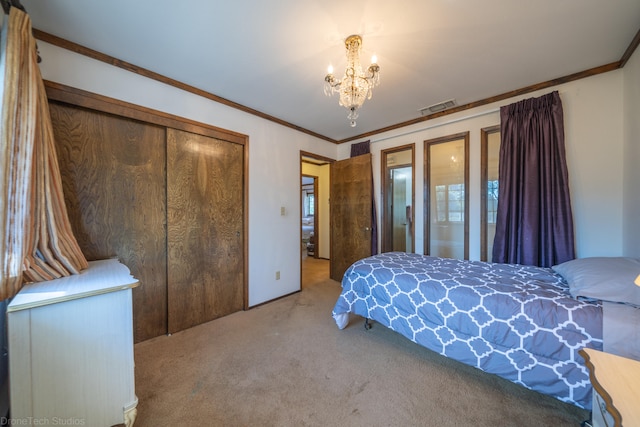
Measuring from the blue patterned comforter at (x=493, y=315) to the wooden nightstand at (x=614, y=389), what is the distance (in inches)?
15.0

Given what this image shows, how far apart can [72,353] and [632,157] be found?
398cm

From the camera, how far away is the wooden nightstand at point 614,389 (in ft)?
2.26

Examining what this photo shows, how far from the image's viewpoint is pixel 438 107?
9.43ft

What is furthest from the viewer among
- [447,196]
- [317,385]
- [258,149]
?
[447,196]

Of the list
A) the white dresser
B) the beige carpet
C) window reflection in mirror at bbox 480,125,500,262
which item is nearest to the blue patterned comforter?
the beige carpet

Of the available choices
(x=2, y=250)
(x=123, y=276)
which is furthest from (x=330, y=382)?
(x=2, y=250)

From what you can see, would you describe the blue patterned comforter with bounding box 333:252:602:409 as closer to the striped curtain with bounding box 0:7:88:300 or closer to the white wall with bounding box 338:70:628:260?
the white wall with bounding box 338:70:628:260

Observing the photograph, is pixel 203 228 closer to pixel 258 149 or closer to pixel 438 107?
pixel 258 149

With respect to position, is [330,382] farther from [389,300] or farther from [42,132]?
[42,132]

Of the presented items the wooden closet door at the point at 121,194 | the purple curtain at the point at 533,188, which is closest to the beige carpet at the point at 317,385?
the wooden closet door at the point at 121,194

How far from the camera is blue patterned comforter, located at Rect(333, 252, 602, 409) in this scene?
1.28 m

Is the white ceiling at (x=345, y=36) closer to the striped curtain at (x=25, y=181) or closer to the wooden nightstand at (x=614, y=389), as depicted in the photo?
the striped curtain at (x=25, y=181)

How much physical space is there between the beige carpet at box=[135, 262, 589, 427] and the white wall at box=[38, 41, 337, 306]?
0.97 m

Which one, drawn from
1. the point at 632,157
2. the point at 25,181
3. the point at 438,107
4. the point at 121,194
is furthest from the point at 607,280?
the point at 121,194
